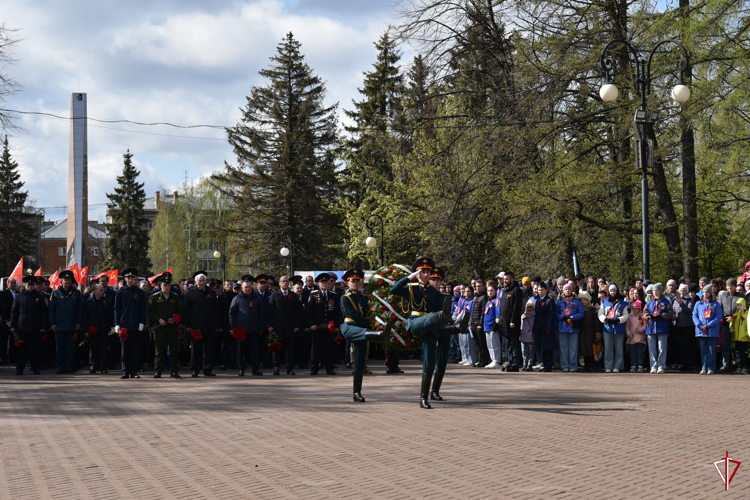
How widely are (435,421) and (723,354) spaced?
9.18m

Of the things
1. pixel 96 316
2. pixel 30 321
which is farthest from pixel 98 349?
pixel 30 321

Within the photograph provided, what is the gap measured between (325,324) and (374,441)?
8.37m

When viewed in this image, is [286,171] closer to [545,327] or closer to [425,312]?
[545,327]

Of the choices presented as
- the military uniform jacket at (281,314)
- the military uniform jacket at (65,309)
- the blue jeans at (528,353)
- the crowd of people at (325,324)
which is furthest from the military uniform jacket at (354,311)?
the military uniform jacket at (65,309)

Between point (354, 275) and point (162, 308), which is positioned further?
point (162, 308)

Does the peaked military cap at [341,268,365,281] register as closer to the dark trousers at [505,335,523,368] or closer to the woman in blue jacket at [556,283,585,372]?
the dark trousers at [505,335,523,368]

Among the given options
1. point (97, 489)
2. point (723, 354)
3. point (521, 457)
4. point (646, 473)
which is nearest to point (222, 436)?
point (97, 489)

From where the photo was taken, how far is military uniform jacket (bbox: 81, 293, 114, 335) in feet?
55.2

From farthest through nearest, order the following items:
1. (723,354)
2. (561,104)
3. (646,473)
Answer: (561,104), (723,354), (646,473)

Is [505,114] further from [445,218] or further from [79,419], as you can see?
[79,419]

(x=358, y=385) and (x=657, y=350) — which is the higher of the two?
(x=657, y=350)

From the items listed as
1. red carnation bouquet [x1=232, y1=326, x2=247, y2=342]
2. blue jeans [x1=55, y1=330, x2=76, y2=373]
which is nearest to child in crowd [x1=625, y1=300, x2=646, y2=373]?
red carnation bouquet [x1=232, y1=326, x2=247, y2=342]

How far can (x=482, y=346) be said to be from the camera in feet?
60.4

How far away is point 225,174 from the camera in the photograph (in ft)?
172
